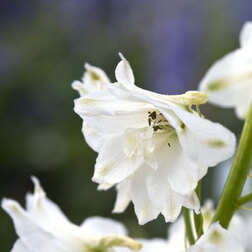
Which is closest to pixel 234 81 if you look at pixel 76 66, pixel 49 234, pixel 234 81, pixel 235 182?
pixel 234 81

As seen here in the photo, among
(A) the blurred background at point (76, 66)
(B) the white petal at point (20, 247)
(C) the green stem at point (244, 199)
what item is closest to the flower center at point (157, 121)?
(C) the green stem at point (244, 199)

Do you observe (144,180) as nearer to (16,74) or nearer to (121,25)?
(16,74)

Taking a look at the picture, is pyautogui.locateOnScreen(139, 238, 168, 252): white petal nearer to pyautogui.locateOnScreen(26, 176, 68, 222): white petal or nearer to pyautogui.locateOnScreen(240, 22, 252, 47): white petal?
pyautogui.locateOnScreen(26, 176, 68, 222): white petal

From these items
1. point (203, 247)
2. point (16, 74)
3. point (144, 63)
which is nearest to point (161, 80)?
point (144, 63)

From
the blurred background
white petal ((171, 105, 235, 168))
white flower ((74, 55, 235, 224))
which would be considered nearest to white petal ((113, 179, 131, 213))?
white flower ((74, 55, 235, 224))

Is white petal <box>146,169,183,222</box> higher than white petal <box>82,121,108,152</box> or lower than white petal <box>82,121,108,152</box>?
lower

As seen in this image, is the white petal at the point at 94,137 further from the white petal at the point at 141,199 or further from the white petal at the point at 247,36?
the white petal at the point at 247,36
